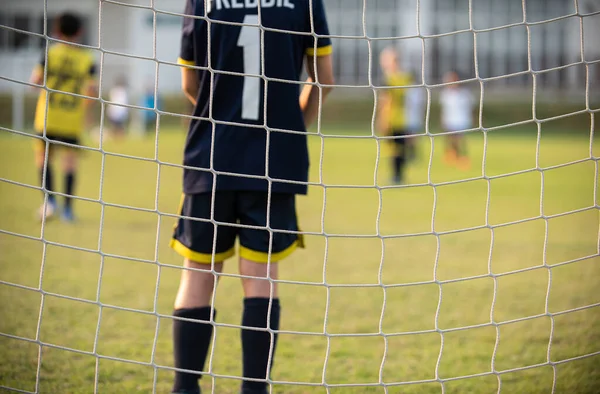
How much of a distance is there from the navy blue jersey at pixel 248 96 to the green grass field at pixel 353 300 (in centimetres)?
16

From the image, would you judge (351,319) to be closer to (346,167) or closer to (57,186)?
(57,186)

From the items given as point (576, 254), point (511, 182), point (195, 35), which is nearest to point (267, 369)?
point (195, 35)

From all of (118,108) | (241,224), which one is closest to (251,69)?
(241,224)

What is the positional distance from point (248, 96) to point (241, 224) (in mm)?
448

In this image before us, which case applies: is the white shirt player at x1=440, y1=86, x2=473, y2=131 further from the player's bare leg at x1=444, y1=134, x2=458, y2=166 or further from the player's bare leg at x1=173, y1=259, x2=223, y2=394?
the player's bare leg at x1=173, y1=259, x2=223, y2=394

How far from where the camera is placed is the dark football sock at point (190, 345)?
8.95 ft

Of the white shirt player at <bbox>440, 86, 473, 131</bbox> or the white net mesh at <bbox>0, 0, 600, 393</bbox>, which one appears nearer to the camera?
the white net mesh at <bbox>0, 0, 600, 393</bbox>

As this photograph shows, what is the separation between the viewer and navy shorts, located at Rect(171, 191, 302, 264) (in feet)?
8.84

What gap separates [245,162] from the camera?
2.66 metres

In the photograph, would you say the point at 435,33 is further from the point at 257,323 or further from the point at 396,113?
the point at 257,323

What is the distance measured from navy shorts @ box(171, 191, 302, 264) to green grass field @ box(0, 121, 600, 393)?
5.4 inches

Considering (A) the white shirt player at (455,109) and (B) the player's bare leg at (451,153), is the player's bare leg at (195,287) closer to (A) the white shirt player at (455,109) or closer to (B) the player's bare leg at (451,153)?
(B) the player's bare leg at (451,153)

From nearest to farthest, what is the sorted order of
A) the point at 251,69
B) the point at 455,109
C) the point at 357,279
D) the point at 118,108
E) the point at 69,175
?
1. the point at 251,69
2. the point at 357,279
3. the point at 69,175
4. the point at 455,109
5. the point at 118,108

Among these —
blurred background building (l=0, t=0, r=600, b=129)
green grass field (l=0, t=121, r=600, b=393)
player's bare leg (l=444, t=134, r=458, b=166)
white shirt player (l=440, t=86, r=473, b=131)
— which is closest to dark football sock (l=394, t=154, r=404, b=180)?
green grass field (l=0, t=121, r=600, b=393)
